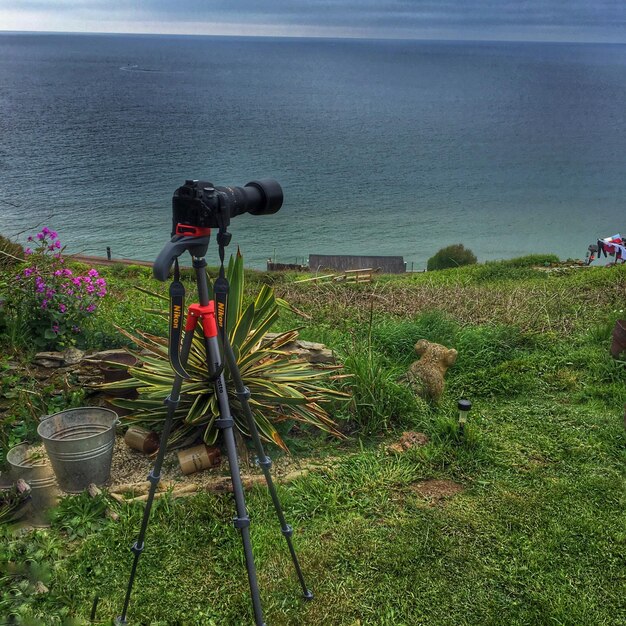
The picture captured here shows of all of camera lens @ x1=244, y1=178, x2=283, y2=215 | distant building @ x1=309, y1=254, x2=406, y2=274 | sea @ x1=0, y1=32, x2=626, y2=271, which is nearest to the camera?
camera lens @ x1=244, y1=178, x2=283, y2=215

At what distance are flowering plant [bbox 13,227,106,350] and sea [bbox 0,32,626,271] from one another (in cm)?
1027

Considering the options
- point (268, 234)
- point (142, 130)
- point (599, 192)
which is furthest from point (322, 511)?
point (142, 130)

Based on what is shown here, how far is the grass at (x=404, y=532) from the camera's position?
306 cm

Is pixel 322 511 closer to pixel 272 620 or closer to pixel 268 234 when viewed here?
pixel 272 620

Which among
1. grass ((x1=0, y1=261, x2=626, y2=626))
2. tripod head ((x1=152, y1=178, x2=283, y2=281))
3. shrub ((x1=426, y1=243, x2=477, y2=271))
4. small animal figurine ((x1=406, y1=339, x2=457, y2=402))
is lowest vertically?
grass ((x1=0, y1=261, x2=626, y2=626))

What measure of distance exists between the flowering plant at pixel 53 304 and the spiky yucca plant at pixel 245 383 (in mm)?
1035

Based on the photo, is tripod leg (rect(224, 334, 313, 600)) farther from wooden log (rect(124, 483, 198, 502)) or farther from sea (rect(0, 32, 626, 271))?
sea (rect(0, 32, 626, 271))

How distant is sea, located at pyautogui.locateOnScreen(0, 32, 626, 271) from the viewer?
42.8 m

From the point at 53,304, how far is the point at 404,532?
3595mm

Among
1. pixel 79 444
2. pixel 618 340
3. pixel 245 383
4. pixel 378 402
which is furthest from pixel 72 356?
pixel 618 340

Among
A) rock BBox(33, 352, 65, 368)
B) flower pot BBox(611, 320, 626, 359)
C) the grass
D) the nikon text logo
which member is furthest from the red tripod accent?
flower pot BBox(611, 320, 626, 359)

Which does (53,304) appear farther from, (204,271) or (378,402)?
(204,271)

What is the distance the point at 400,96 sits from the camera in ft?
422

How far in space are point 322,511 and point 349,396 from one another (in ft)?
3.61
